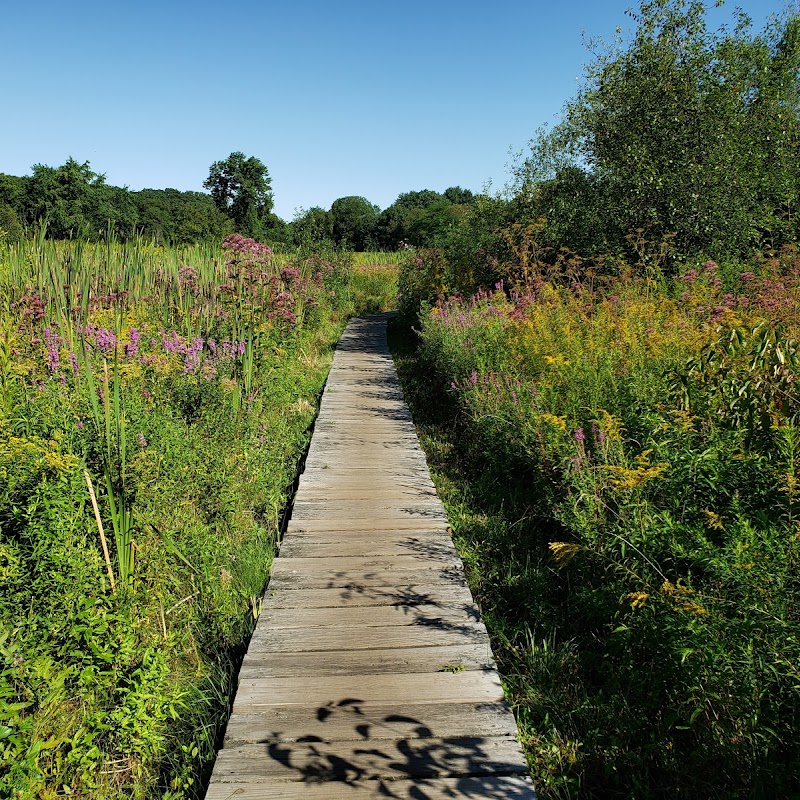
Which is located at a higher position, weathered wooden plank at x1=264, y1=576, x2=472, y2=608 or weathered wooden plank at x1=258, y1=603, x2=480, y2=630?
weathered wooden plank at x1=264, y1=576, x2=472, y2=608

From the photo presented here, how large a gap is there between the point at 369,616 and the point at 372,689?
0.55 metres

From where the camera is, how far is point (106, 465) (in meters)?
2.99

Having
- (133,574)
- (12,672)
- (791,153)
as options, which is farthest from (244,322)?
(791,153)

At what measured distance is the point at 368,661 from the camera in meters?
2.76

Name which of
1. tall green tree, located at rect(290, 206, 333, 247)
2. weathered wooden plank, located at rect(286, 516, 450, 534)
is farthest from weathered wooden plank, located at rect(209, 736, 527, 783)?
tall green tree, located at rect(290, 206, 333, 247)

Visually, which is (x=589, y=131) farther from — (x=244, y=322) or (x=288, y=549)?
(x=288, y=549)

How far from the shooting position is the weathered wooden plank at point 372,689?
8.23ft

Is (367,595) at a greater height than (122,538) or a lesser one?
lesser

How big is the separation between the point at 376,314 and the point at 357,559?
14363 millimetres

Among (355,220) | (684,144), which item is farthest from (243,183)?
(684,144)

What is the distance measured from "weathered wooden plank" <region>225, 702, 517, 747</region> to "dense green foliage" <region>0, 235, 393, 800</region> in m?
0.21

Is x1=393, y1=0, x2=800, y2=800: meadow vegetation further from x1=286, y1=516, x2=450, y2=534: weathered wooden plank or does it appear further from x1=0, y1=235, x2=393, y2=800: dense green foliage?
x1=0, y1=235, x2=393, y2=800: dense green foliage

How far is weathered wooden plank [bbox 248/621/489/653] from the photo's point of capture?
2865 millimetres

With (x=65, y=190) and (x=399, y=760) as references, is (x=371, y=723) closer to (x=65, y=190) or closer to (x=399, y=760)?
(x=399, y=760)
